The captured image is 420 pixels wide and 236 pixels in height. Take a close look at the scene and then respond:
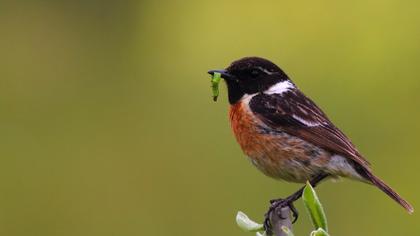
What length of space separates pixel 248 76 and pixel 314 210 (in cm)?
271

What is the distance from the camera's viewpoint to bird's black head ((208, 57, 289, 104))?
6.90m

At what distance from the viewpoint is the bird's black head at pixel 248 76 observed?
6.90m

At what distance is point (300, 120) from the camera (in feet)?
21.9

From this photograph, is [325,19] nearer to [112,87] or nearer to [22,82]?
[112,87]

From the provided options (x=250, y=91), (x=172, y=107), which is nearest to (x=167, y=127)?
(x=172, y=107)

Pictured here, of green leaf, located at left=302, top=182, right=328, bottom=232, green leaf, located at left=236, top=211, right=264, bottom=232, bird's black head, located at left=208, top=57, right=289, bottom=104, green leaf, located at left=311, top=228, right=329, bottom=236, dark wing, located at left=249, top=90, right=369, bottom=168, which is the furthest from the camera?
bird's black head, located at left=208, top=57, right=289, bottom=104

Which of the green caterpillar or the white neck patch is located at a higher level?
the green caterpillar

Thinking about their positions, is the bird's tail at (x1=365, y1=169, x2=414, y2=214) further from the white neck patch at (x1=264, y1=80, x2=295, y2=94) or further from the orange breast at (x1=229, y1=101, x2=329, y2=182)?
the white neck patch at (x1=264, y1=80, x2=295, y2=94)

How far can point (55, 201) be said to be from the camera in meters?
10.8

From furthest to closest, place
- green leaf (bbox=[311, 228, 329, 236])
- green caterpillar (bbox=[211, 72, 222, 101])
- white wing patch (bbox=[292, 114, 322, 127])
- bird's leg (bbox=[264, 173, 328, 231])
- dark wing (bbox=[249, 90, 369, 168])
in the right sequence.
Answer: white wing patch (bbox=[292, 114, 322, 127]) → dark wing (bbox=[249, 90, 369, 168]) → green caterpillar (bbox=[211, 72, 222, 101]) → bird's leg (bbox=[264, 173, 328, 231]) → green leaf (bbox=[311, 228, 329, 236])

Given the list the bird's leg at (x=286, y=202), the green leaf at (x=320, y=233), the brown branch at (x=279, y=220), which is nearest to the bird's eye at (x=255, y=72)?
the bird's leg at (x=286, y=202)

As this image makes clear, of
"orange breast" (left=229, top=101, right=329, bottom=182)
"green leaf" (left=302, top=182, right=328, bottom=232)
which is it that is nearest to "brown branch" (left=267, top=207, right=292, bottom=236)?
"green leaf" (left=302, top=182, right=328, bottom=232)

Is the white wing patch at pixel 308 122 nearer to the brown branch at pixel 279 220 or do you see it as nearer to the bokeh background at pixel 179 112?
the brown branch at pixel 279 220

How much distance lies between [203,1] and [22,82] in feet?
7.76
